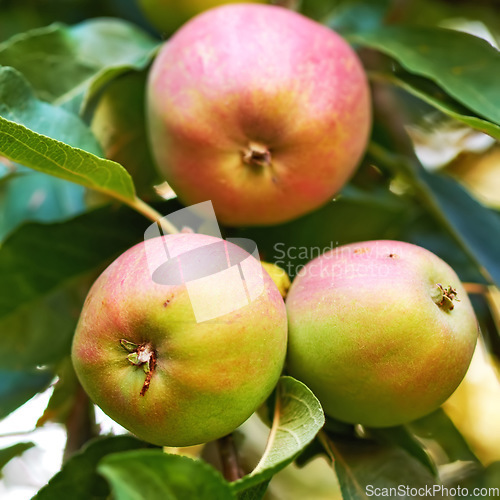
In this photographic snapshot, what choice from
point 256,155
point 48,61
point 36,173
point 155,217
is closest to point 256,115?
point 256,155

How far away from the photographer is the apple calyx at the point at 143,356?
0.60 metres

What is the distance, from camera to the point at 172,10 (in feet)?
3.54

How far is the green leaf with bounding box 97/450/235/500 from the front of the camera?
1.52ft

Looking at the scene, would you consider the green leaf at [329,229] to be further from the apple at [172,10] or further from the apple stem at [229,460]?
the apple at [172,10]

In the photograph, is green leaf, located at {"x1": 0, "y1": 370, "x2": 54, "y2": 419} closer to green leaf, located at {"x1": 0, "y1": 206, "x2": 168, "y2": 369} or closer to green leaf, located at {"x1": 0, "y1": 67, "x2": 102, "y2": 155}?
green leaf, located at {"x1": 0, "y1": 206, "x2": 168, "y2": 369}

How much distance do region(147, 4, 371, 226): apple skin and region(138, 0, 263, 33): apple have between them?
7.3 inches

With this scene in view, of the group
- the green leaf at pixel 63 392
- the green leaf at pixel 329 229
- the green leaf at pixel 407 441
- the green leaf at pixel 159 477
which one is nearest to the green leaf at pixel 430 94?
the green leaf at pixel 329 229

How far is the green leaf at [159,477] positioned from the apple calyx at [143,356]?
0.10 meters

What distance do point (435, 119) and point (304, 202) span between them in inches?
32.0

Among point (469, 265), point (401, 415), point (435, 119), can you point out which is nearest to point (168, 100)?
point (401, 415)

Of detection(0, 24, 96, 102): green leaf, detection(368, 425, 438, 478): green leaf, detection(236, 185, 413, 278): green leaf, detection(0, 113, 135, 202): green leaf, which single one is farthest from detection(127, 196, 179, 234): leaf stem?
detection(368, 425, 438, 478): green leaf

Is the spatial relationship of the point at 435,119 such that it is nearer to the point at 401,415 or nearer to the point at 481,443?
the point at 481,443

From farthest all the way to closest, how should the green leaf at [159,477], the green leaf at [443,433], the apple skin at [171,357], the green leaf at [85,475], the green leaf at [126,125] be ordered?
the green leaf at [126,125] → the green leaf at [443,433] → the green leaf at [85,475] → the apple skin at [171,357] → the green leaf at [159,477]

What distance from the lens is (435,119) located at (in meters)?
1.54
